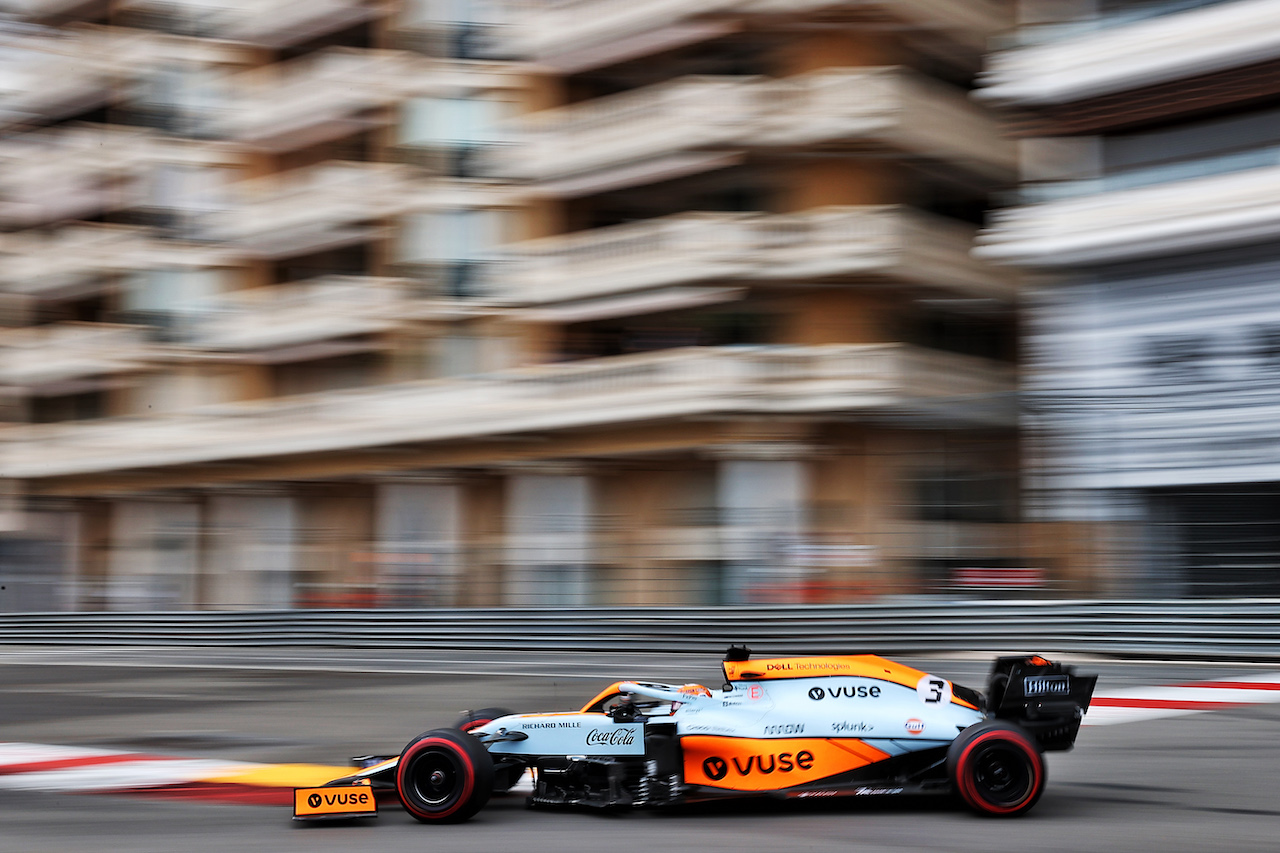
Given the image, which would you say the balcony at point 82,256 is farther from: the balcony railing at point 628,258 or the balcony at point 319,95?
the balcony railing at point 628,258

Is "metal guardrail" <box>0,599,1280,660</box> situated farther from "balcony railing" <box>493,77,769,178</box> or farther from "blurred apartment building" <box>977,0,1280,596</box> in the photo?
"balcony railing" <box>493,77,769,178</box>

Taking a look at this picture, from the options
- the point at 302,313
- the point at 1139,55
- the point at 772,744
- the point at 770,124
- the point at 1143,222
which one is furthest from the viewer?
the point at 302,313

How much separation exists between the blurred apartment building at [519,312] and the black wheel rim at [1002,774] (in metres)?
10.0

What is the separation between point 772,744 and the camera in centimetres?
688

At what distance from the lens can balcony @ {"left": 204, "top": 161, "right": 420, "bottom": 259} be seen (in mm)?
28797

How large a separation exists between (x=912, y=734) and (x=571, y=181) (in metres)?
20.0

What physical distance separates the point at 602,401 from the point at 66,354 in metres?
17.1

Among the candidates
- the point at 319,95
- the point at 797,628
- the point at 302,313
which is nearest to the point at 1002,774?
the point at 797,628

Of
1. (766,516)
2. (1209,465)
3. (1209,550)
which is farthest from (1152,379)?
(766,516)

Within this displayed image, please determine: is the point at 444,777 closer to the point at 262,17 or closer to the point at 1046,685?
the point at 1046,685

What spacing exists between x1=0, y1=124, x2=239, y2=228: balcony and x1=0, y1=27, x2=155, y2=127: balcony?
2.08ft

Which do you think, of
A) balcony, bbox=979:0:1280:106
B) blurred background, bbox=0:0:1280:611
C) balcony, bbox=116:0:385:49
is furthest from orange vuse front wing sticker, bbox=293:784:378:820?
balcony, bbox=116:0:385:49

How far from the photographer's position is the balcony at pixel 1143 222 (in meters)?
17.6

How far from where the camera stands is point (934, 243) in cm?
2341
